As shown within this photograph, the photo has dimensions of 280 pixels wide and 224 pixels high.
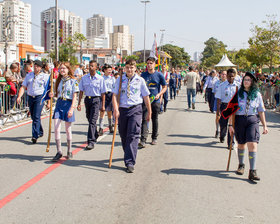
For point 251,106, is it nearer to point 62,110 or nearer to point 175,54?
point 62,110

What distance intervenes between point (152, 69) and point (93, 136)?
6.75ft

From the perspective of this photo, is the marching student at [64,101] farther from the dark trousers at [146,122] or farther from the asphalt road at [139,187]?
the dark trousers at [146,122]

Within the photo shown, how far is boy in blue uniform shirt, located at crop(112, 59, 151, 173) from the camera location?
6137 millimetres

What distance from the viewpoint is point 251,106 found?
5949 millimetres

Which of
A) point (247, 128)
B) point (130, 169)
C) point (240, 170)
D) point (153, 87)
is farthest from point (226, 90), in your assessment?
point (130, 169)

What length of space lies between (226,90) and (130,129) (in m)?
3.21

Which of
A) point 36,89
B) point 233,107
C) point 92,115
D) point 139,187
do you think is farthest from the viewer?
point 36,89

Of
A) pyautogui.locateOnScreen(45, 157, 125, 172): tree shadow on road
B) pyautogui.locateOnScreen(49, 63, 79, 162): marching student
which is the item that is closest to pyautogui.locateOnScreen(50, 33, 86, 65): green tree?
pyautogui.locateOnScreen(49, 63, 79, 162): marching student

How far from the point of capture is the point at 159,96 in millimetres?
8375

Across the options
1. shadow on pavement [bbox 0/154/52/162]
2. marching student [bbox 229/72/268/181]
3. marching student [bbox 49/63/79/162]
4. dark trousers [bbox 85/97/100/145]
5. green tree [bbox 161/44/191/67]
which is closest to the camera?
marching student [bbox 229/72/268/181]

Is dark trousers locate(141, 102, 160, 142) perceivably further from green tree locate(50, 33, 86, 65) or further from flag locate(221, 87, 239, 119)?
green tree locate(50, 33, 86, 65)

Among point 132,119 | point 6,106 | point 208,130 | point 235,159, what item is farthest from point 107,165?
point 6,106

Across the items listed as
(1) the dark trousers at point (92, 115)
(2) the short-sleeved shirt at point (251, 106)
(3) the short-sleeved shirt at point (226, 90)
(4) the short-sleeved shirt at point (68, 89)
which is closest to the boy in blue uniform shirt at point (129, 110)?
(4) the short-sleeved shirt at point (68, 89)

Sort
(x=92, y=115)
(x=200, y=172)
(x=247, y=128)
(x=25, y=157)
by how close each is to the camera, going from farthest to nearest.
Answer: (x=92, y=115) < (x=25, y=157) < (x=200, y=172) < (x=247, y=128)
